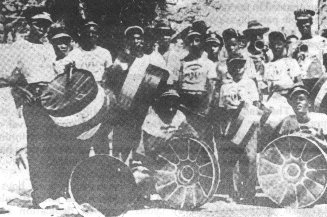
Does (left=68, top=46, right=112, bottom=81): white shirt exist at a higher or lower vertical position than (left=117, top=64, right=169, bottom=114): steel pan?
higher

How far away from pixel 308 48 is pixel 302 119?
0.79 metres

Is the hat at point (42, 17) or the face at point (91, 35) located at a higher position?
the hat at point (42, 17)

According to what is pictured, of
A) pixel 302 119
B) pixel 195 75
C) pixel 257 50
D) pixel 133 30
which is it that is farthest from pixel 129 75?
pixel 302 119

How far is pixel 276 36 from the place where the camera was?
17.0ft

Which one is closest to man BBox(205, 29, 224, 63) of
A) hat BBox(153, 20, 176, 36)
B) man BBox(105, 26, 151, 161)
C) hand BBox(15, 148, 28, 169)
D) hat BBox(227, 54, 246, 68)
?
hat BBox(227, 54, 246, 68)

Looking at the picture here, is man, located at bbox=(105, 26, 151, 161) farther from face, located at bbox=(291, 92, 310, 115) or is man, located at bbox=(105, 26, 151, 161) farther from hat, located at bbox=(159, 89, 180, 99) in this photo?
face, located at bbox=(291, 92, 310, 115)

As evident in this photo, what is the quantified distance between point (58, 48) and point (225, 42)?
1.84m

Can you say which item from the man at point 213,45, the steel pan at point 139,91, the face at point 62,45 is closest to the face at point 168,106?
the steel pan at point 139,91

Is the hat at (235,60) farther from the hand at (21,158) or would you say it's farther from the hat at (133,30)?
the hand at (21,158)

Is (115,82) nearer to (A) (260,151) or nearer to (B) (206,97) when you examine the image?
(B) (206,97)

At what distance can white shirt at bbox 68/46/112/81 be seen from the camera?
514cm

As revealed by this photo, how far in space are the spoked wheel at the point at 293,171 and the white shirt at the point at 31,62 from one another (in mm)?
2543

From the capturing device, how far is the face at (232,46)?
5.19m

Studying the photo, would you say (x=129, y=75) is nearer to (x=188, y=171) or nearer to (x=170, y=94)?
(x=170, y=94)
